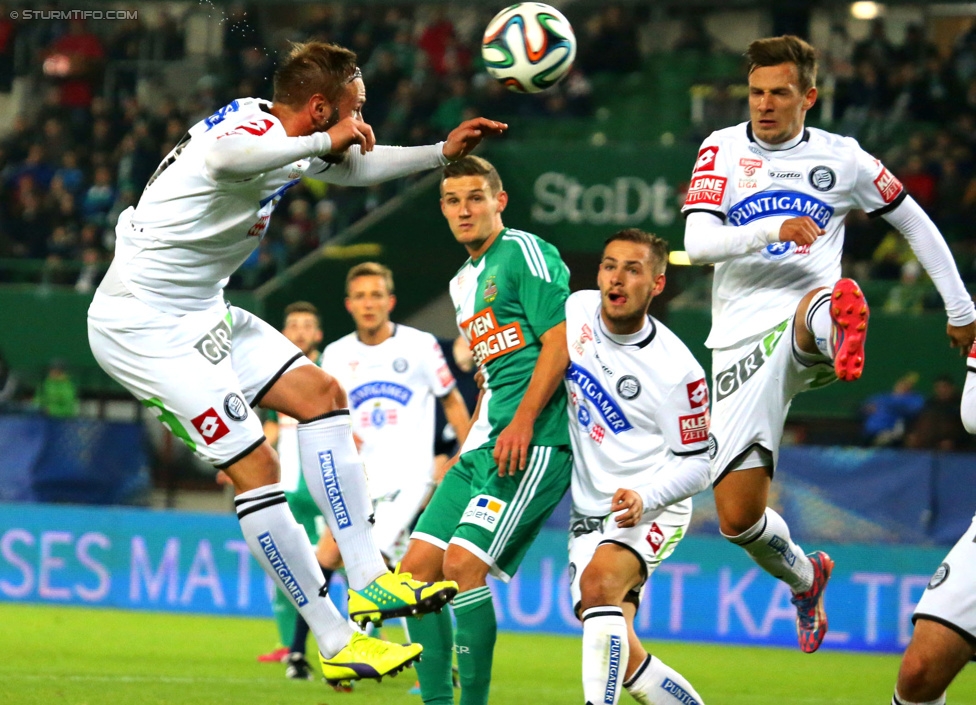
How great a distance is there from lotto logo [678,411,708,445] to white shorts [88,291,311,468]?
68.3 inches

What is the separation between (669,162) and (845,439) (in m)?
4.81

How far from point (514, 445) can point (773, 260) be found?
152 centimetres

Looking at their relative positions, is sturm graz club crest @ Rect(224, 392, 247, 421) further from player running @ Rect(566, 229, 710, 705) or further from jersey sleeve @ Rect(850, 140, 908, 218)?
jersey sleeve @ Rect(850, 140, 908, 218)

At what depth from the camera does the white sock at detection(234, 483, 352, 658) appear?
5.36 metres

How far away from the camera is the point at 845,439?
42.5ft

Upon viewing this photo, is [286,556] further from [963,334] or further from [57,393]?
[57,393]

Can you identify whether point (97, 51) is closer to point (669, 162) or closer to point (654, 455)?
point (669, 162)

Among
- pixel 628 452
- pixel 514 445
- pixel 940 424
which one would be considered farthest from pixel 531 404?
pixel 940 424

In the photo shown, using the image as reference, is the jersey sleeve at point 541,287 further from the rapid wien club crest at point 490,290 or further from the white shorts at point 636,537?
A: the white shorts at point 636,537

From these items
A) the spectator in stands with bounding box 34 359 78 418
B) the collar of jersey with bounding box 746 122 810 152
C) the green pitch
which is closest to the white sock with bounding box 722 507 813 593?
the green pitch

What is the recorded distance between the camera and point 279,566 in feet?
17.7

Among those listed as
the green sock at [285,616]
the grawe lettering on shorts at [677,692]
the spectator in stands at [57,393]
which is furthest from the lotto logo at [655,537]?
the spectator in stands at [57,393]

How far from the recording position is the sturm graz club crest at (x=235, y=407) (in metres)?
5.27

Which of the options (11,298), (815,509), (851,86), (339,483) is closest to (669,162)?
(851,86)
